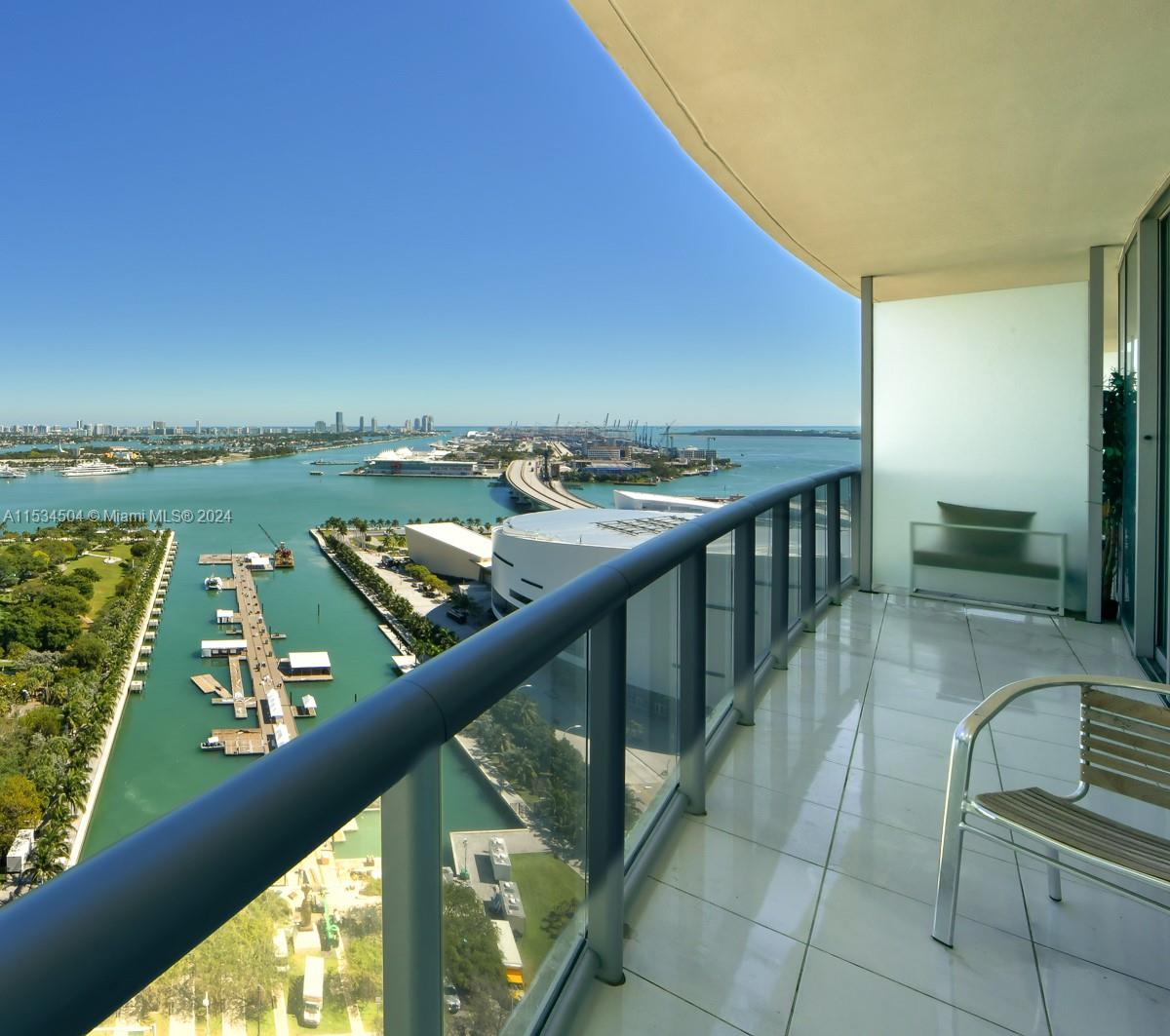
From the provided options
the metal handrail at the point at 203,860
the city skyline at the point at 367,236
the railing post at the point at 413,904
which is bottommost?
the railing post at the point at 413,904

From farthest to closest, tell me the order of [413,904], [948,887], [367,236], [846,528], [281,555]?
[367,236] < [281,555] < [846,528] < [948,887] < [413,904]

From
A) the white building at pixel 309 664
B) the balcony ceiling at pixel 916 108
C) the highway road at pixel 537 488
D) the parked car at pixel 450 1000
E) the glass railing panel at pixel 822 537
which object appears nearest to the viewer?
the parked car at pixel 450 1000

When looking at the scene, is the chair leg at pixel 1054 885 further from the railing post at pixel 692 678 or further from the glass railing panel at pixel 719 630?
the glass railing panel at pixel 719 630

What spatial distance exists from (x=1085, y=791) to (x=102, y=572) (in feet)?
50.9

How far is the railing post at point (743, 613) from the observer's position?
101 inches

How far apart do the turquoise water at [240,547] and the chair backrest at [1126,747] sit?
5.82 m

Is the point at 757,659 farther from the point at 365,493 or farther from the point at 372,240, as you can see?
the point at 372,240

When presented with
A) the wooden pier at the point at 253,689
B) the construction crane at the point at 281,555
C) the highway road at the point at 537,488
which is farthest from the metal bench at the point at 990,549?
the construction crane at the point at 281,555

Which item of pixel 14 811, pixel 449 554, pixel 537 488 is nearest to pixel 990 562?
pixel 14 811

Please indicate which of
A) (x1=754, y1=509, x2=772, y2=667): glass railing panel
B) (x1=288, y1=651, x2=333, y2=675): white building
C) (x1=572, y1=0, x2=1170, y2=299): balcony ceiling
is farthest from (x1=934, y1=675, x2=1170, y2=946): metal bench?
(x1=288, y1=651, x2=333, y2=675): white building

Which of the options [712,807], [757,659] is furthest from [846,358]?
[712,807]

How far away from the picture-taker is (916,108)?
8.79ft

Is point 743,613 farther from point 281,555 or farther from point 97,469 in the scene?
point 97,469

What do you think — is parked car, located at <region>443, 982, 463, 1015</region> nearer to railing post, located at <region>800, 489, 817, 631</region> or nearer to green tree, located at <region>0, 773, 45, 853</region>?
railing post, located at <region>800, 489, 817, 631</region>
